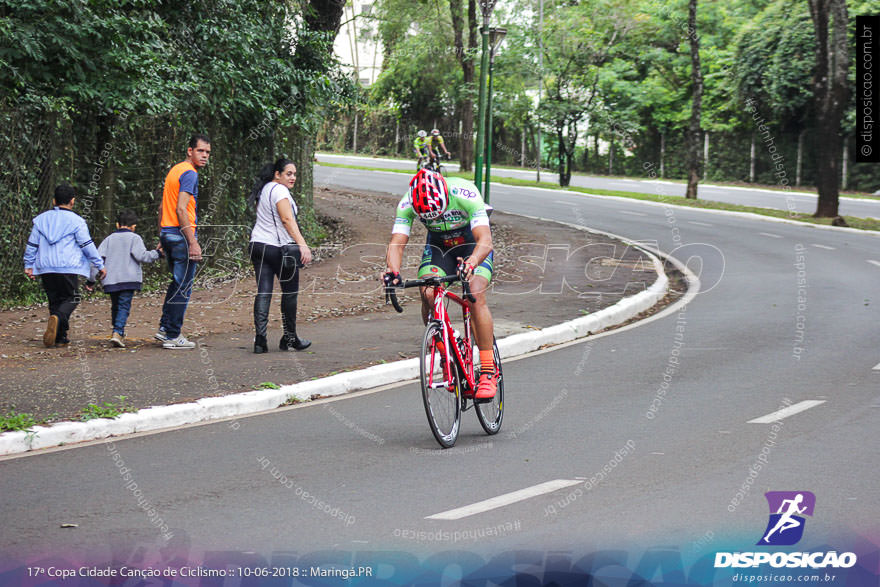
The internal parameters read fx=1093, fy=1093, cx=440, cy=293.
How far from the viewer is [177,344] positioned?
10.7 m

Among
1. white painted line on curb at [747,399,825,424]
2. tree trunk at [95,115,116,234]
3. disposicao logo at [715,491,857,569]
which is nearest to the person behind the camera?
disposicao logo at [715,491,857,569]

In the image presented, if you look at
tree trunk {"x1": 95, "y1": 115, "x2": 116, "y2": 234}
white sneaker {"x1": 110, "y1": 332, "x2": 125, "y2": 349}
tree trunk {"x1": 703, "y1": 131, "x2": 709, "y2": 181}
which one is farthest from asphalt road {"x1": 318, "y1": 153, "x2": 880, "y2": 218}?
white sneaker {"x1": 110, "y1": 332, "x2": 125, "y2": 349}

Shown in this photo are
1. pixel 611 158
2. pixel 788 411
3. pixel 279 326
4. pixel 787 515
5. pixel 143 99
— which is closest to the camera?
pixel 787 515

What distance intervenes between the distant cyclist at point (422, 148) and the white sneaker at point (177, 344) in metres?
4.35

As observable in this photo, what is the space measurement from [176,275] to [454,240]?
4.07 metres

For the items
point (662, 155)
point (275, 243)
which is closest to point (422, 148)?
point (275, 243)

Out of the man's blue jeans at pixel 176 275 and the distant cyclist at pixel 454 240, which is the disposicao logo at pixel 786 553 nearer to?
the distant cyclist at pixel 454 240

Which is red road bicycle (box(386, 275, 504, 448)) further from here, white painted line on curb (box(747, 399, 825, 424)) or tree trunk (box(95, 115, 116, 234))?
tree trunk (box(95, 115, 116, 234))

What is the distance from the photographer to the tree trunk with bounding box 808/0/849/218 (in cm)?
2819

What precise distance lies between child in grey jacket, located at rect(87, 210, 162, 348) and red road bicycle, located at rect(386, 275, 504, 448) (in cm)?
418

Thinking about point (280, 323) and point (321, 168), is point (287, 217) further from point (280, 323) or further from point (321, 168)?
point (321, 168)

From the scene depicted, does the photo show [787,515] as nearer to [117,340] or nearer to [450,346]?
[450,346]

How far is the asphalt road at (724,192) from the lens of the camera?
111 ft

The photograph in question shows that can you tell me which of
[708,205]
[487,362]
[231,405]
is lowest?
[231,405]
